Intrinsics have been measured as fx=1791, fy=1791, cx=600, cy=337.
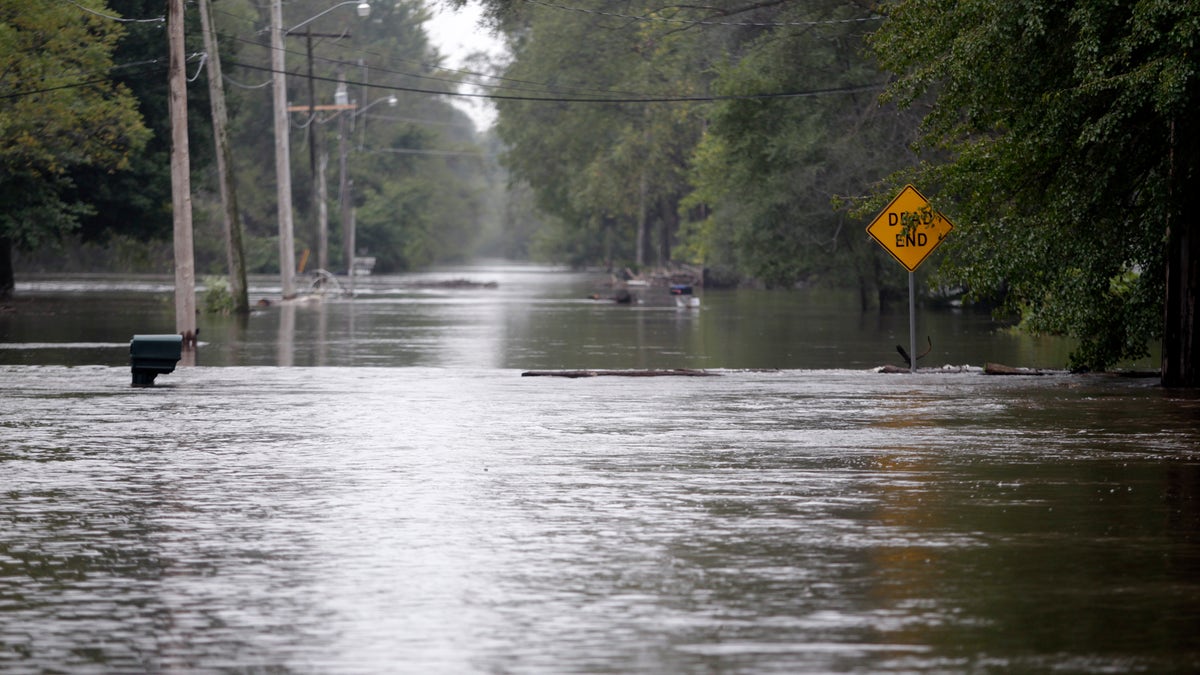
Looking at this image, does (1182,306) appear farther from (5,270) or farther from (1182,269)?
(5,270)

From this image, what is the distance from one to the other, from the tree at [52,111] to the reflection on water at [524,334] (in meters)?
3.15

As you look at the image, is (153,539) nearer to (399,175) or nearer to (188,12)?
(188,12)

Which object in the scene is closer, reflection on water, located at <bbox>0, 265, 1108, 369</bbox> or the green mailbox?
the green mailbox

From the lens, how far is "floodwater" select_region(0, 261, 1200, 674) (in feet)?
28.4

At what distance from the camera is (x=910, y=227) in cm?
2736

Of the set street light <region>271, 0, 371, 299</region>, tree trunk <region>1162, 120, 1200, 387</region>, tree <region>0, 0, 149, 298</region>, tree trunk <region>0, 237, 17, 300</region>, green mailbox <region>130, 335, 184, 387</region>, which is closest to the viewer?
tree trunk <region>1162, 120, 1200, 387</region>

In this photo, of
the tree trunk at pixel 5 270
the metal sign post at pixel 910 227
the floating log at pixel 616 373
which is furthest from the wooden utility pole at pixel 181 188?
the tree trunk at pixel 5 270

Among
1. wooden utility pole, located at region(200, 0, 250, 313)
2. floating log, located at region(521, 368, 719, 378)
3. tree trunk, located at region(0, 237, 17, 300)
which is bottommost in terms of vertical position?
floating log, located at region(521, 368, 719, 378)

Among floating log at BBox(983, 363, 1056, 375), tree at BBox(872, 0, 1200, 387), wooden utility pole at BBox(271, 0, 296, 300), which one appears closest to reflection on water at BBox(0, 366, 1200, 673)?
tree at BBox(872, 0, 1200, 387)

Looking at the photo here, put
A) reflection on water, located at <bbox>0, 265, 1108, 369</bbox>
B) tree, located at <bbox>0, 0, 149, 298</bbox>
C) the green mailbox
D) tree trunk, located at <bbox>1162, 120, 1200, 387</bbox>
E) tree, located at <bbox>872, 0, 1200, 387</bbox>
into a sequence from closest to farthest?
tree, located at <bbox>872, 0, 1200, 387</bbox>, tree trunk, located at <bbox>1162, 120, 1200, 387</bbox>, the green mailbox, reflection on water, located at <bbox>0, 265, 1108, 369</bbox>, tree, located at <bbox>0, 0, 149, 298</bbox>

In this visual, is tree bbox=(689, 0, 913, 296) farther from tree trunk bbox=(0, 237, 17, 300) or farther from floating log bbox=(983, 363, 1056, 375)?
tree trunk bbox=(0, 237, 17, 300)

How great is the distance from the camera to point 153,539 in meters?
11.9

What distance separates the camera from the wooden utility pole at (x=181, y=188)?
34375 millimetres

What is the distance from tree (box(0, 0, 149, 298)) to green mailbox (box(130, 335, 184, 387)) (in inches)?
1002
